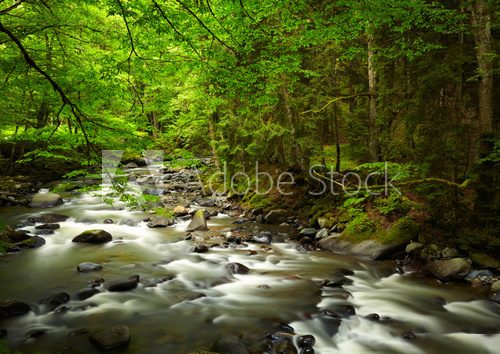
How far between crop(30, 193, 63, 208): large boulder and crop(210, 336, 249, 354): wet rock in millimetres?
14341

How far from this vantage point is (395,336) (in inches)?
233

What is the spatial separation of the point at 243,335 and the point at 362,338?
2131 mm

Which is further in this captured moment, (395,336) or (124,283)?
(124,283)

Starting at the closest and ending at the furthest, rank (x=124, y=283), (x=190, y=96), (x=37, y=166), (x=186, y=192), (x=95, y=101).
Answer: (x=95, y=101) < (x=124, y=283) < (x=190, y=96) < (x=186, y=192) < (x=37, y=166)

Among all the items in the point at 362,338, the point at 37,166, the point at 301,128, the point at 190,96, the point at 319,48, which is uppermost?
the point at 319,48

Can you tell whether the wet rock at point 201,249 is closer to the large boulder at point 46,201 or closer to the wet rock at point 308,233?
the wet rock at point 308,233

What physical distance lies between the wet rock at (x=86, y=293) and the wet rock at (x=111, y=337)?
190cm

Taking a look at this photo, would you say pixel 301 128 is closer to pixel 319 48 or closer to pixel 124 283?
pixel 319 48

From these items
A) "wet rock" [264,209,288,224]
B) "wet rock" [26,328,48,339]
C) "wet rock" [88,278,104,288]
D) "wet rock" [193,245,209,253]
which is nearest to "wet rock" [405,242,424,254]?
"wet rock" [264,209,288,224]

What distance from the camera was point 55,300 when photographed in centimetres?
708

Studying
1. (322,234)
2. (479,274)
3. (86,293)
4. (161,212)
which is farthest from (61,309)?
(479,274)

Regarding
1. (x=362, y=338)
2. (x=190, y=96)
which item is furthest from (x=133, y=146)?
(x=190, y=96)

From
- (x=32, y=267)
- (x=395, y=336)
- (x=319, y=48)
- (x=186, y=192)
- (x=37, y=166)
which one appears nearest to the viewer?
(x=395, y=336)

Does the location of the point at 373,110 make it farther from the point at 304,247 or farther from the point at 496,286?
the point at 496,286
